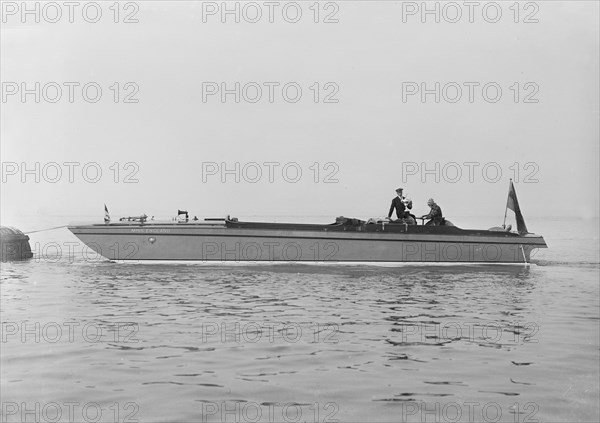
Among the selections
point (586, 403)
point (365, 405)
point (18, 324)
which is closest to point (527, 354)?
point (586, 403)

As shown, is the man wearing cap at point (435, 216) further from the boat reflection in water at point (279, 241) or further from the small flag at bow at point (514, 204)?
the small flag at bow at point (514, 204)

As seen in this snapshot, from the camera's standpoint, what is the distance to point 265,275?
894 inches

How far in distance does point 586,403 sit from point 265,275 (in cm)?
1575

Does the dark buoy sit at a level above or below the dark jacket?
below

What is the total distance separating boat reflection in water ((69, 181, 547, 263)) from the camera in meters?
26.1

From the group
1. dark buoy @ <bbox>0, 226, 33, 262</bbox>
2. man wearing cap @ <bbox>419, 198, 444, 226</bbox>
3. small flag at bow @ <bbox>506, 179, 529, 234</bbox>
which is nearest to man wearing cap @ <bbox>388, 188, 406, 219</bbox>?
man wearing cap @ <bbox>419, 198, 444, 226</bbox>

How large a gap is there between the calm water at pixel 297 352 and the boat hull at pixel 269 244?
621 centimetres

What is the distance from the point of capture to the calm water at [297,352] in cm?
736

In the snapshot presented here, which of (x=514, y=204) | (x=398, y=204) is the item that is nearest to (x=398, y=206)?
(x=398, y=204)

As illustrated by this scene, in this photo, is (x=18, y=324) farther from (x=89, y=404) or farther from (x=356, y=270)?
(x=356, y=270)

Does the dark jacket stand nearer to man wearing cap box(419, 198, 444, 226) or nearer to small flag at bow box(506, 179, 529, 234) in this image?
man wearing cap box(419, 198, 444, 226)

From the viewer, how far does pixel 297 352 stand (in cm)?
1012

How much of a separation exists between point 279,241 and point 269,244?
0.42m

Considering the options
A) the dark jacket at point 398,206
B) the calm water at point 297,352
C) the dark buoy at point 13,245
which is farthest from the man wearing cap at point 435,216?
the dark buoy at point 13,245
